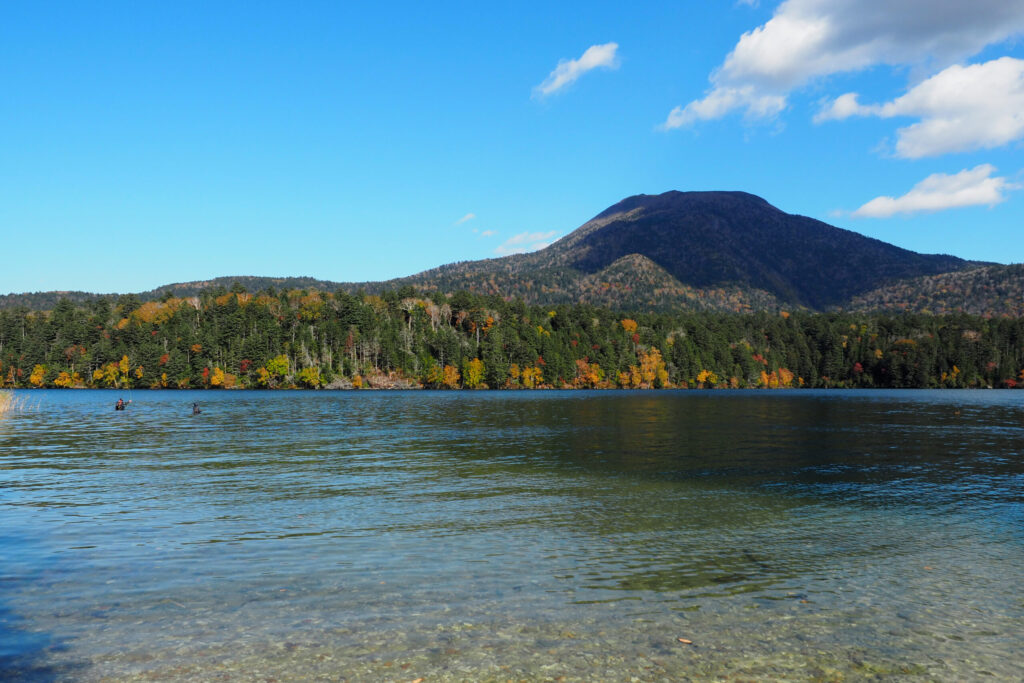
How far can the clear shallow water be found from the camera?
12828 millimetres

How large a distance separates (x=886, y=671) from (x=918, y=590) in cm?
610

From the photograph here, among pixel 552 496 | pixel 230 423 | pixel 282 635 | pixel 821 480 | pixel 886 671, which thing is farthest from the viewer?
pixel 230 423

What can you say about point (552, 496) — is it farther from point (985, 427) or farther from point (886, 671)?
point (985, 427)

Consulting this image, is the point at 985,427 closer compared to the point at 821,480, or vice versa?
the point at 821,480

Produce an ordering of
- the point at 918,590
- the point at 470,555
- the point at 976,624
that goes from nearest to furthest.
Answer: the point at 976,624, the point at 918,590, the point at 470,555

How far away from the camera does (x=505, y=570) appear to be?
1862cm

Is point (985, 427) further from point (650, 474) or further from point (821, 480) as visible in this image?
Answer: point (650, 474)

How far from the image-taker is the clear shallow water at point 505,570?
12.8 m

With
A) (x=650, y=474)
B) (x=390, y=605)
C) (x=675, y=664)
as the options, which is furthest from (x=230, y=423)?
(x=675, y=664)

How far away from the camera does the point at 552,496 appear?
102 feet

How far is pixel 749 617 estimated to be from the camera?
15.0 meters

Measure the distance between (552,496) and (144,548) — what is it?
1712 centimetres

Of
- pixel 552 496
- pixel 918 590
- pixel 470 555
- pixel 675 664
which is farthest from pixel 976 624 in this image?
pixel 552 496

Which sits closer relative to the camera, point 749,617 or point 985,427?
point 749,617
